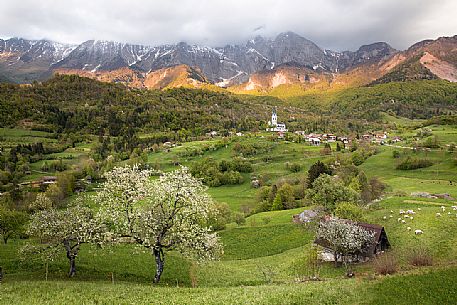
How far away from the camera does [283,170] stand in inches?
6078

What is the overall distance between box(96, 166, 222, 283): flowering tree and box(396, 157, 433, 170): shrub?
401 feet

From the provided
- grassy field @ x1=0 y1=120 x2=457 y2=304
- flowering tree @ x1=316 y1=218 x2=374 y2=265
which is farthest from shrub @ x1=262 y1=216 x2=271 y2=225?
flowering tree @ x1=316 y1=218 x2=374 y2=265

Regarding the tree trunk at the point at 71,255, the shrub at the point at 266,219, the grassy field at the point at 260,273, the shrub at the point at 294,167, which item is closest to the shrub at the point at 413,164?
the grassy field at the point at 260,273

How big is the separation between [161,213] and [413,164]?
417 feet

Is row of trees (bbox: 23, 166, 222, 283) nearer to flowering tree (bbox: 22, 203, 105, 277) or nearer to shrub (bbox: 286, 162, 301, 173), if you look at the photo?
flowering tree (bbox: 22, 203, 105, 277)

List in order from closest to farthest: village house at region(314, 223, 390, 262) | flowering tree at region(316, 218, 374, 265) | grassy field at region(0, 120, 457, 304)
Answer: grassy field at region(0, 120, 457, 304), flowering tree at region(316, 218, 374, 265), village house at region(314, 223, 390, 262)

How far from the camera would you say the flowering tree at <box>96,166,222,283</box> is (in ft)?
102

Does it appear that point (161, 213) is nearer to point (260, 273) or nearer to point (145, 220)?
point (145, 220)

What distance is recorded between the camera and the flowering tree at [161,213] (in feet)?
102

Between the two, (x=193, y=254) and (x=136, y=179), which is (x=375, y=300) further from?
(x=136, y=179)

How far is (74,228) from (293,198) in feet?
251

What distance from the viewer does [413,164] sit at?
130 m

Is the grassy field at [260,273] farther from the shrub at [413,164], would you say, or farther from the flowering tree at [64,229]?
the shrub at [413,164]

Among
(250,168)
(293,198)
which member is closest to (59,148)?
(250,168)
